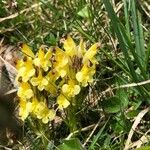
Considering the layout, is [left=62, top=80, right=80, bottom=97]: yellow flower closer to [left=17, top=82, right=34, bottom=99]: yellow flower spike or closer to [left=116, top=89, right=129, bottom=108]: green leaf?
[left=17, top=82, right=34, bottom=99]: yellow flower spike

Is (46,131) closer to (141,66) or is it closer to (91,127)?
(91,127)

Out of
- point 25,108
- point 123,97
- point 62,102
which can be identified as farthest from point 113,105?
point 25,108

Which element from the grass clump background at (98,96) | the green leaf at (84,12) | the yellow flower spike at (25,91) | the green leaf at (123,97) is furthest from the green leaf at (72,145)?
the green leaf at (84,12)

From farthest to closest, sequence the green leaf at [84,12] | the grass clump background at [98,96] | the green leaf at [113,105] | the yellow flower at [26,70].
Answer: the green leaf at [84,12]
the green leaf at [113,105]
the grass clump background at [98,96]
the yellow flower at [26,70]

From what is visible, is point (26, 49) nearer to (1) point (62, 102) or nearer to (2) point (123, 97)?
(1) point (62, 102)

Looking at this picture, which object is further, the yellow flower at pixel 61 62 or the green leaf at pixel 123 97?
the green leaf at pixel 123 97

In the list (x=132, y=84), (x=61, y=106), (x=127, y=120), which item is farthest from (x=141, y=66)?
(x=61, y=106)

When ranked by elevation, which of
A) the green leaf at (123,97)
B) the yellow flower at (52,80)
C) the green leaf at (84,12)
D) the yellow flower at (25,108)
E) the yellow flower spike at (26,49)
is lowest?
the green leaf at (123,97)

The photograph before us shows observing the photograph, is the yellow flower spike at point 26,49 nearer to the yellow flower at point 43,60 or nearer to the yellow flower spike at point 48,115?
the yellow flower at point 43,60

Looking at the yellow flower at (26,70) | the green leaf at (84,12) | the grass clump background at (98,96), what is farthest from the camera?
the green leaf at (84,12)
